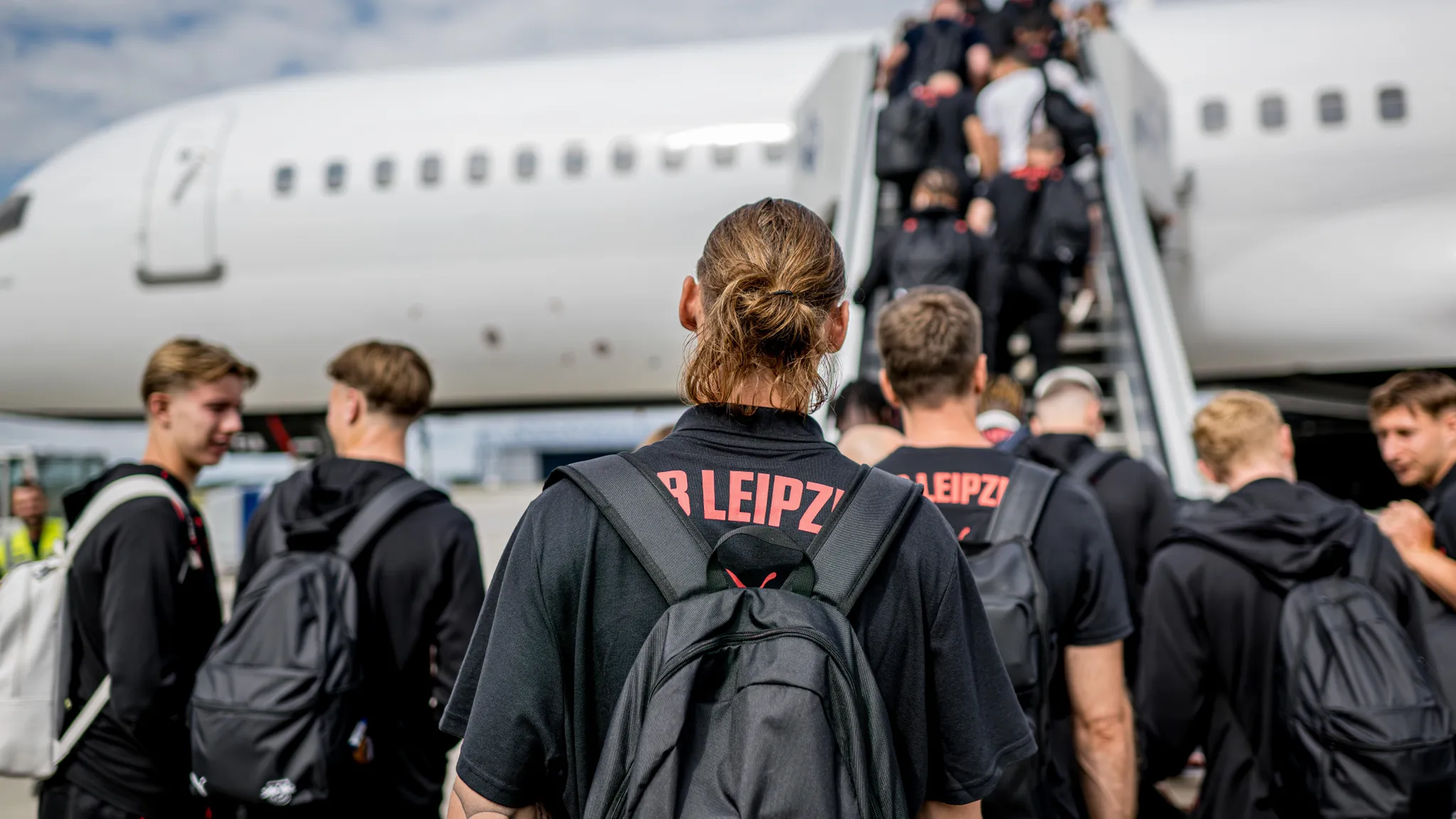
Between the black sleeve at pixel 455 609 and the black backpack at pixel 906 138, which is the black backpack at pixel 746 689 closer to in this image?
the black sleeve at pixel 455 609

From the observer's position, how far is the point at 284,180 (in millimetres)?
9805

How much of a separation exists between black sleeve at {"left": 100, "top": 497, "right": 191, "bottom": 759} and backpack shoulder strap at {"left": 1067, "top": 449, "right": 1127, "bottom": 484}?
2.47 metres

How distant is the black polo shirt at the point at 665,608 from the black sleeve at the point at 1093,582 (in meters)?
0.83

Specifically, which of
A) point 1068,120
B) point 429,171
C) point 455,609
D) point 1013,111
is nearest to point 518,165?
point 429,171

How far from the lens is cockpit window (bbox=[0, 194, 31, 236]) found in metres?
10.4

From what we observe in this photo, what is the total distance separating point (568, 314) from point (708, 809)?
8699 mm

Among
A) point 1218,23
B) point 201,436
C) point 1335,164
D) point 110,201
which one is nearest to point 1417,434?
point 201,436

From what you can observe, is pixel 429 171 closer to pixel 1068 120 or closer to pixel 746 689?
pixel 1068 120

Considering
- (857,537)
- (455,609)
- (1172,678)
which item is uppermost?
(857,537)

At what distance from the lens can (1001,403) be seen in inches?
140

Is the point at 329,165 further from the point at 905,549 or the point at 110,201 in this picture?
the point at 905,549

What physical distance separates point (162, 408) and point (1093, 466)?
8.62 ft

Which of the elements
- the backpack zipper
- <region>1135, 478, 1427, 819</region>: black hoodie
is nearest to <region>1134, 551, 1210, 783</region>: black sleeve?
<region>1135, 478, 1427, 819</region>: black hoodie

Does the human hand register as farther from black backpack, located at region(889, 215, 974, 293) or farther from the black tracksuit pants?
the black tracksuit pants
